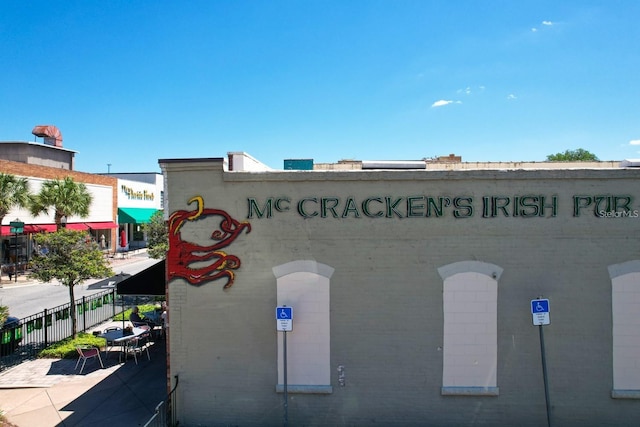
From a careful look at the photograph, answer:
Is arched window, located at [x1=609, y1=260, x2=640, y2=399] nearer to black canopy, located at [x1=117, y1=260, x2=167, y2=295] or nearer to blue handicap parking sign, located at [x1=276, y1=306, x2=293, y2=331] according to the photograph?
blue handicap parking sign, located at [x1=276, y1=306, x2=293, y2=331]

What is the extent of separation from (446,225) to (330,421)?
14.9ft

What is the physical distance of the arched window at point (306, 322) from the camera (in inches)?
307

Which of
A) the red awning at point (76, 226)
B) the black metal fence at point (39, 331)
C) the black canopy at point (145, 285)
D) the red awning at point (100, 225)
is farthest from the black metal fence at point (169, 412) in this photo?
the red awning at point (100, 225)

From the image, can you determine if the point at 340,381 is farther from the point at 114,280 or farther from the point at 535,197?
the point at 114,280

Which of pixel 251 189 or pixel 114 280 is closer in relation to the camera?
pixel 251 189

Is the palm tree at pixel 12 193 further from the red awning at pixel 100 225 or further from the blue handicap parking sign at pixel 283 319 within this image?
the blue handicap parking sign at pixel 283 319

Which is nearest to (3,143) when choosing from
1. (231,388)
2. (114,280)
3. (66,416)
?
(114,280)

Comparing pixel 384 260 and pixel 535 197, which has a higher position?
pixel 535 197

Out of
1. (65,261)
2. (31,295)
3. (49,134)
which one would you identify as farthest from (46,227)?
(65,261)

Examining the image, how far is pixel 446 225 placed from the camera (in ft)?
25.3

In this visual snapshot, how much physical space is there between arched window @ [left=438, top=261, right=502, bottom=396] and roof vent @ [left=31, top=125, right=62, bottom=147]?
4832cm

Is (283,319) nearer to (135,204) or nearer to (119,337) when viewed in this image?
(119,337)

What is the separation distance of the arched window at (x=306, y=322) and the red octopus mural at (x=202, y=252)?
3.41 ft

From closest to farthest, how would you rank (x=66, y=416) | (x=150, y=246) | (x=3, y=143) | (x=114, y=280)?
(x=66, y=416), (x=114, y=280), (x=150, y=246), (x=3, y=143)
